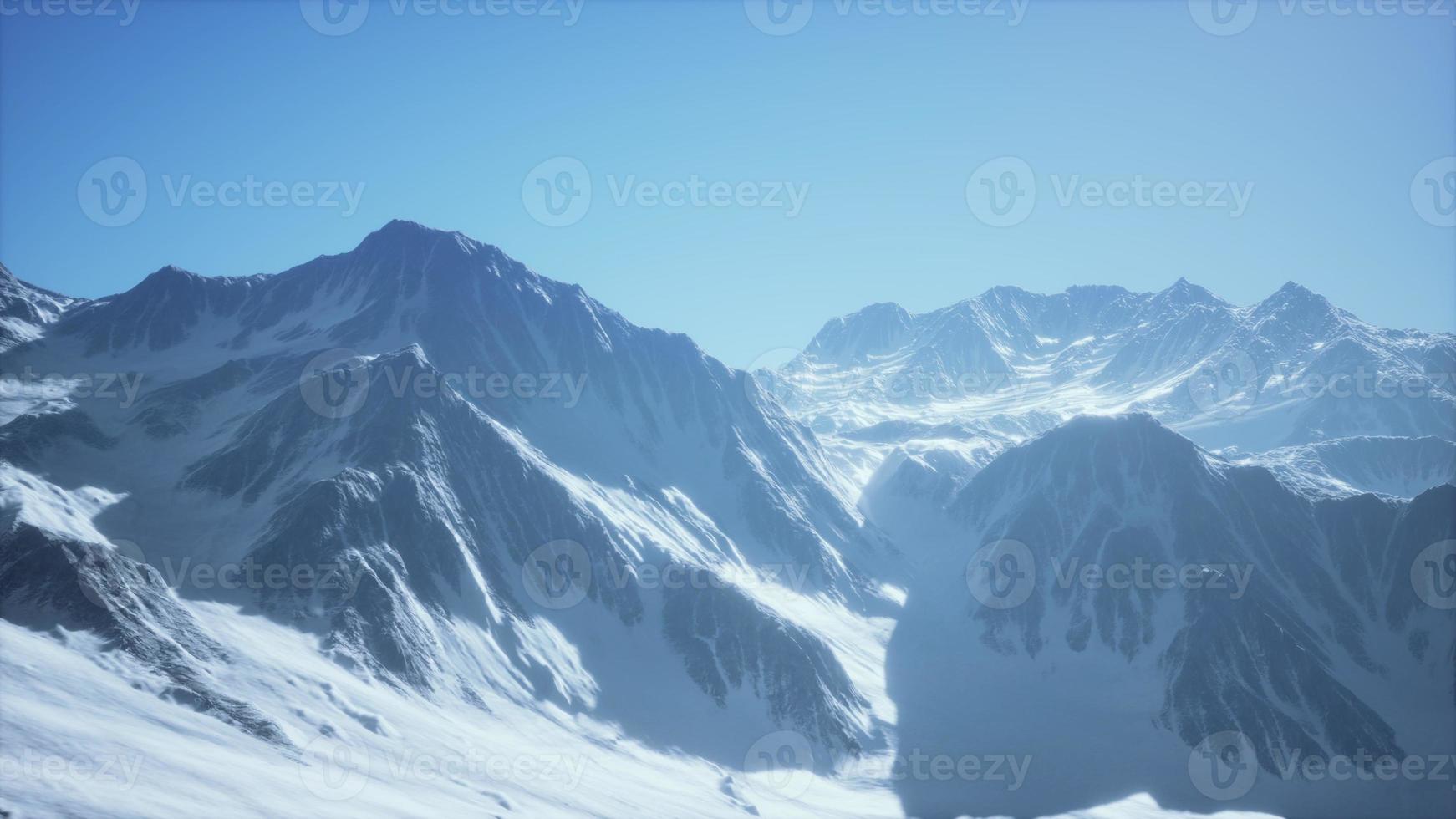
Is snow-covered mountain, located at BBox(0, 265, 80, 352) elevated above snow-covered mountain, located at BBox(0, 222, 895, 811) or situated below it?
above

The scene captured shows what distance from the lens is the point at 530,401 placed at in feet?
639

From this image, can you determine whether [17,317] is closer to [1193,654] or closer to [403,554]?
[403,554]

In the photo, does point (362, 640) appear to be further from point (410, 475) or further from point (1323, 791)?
point (1323, 791)

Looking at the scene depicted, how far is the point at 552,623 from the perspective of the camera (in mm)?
130000

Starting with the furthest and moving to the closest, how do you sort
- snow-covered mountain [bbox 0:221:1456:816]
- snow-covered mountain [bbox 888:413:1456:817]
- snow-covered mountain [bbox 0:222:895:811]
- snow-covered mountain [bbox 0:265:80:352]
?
A: snow-covered mountain [bbox 0:265:80:352], snow-covered mountain [bbox 888:413:1456:817], snow-covered mountain [bbox 0:222:895:811], snow-covered mountain [bbox 0:221:1456:816]

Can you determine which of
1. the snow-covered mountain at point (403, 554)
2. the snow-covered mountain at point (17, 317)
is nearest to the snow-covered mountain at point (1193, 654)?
the snow-covered mountain at point (403, 554)

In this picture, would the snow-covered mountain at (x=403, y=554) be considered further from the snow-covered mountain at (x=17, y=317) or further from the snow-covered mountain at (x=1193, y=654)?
the snow-covered mountain at (x=1193, y=654)

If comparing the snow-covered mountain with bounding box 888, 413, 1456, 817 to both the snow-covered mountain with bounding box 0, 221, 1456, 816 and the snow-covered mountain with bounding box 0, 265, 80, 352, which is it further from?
the snow-covered mountain with bounding box 0, 265, 80, 352

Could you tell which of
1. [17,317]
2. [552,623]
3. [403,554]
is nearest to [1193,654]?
[552,623]

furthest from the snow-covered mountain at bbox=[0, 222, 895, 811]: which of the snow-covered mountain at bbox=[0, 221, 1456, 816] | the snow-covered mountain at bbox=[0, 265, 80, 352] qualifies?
the snow-covered mountain at bbox=[0, 265, 80, 352]

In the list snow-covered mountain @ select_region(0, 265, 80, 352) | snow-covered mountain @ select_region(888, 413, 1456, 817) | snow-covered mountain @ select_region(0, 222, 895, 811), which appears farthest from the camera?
snow-covered mountain @ select_region(0, 265, 80, 352)

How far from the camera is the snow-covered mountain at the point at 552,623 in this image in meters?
73.9

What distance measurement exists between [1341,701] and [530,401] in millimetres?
166112

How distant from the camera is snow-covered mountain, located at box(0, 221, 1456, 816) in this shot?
73.9 m
